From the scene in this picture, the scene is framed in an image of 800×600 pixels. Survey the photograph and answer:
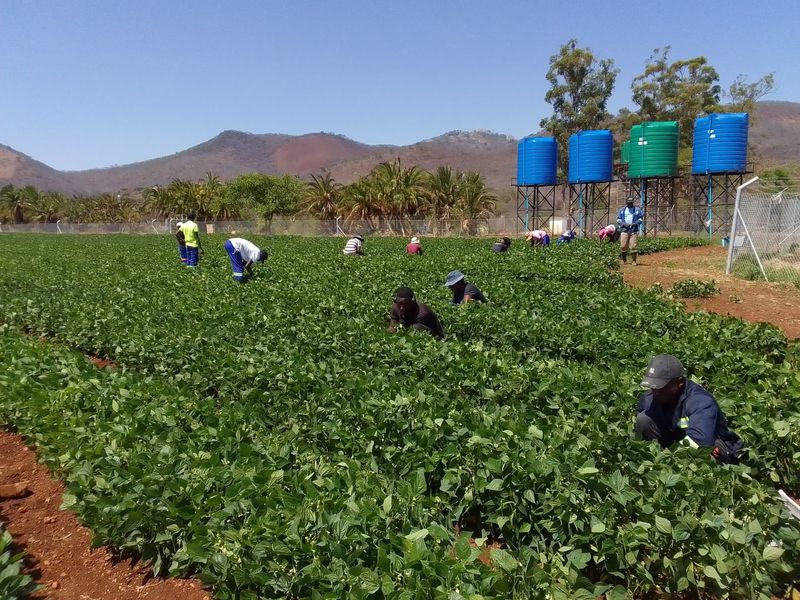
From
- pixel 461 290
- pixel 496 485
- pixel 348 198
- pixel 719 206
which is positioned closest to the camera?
pixel 496 485

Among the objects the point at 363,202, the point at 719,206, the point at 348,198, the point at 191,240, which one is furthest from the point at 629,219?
the point at 348,198

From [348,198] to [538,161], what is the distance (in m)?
21.1

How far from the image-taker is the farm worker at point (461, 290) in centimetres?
857

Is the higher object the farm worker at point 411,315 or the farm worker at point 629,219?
the farm worker at point 629,219

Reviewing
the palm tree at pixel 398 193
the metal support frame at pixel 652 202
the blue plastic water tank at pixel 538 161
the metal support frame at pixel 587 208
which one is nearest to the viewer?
the metal support frame at pixel 652 202

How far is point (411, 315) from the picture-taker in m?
7.47

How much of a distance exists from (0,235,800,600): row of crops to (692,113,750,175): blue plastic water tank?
1009 inches

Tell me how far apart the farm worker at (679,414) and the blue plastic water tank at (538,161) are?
104ft

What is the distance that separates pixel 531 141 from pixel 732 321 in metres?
28.6

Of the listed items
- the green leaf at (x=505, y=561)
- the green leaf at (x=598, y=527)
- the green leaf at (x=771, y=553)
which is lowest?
the green leaf at (x=771, y=553)

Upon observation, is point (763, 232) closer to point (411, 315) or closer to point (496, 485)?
point (411, 315)

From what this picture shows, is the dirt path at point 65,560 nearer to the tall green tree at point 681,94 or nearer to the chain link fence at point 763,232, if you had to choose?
the chain link fence at point 763,232

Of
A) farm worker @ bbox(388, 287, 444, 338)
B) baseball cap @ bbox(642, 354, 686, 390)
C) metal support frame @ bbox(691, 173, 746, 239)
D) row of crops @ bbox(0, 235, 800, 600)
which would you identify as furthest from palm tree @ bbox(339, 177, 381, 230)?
baseball cap @ bbox(642, 354, 686, 390)

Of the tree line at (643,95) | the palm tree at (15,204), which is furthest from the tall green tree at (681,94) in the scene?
the palm tree at (15,204)
